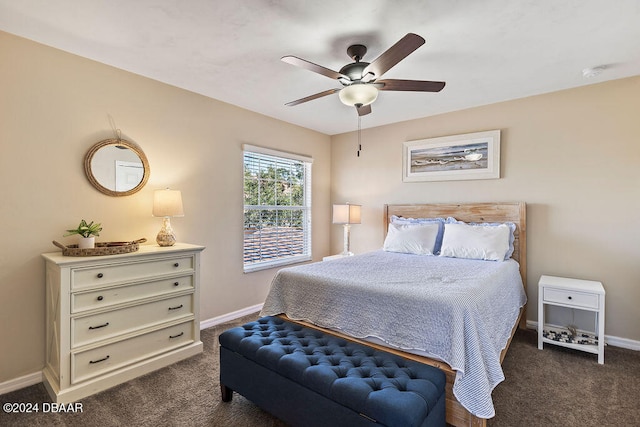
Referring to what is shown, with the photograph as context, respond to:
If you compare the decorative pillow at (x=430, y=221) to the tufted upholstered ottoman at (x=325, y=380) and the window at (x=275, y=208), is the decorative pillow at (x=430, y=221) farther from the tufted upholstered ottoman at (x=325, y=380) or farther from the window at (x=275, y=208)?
the tufted upholstered ottoman at (x=325, y=380)

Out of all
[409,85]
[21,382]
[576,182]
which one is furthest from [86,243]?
[576,182]

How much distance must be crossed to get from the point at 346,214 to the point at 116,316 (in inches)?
113

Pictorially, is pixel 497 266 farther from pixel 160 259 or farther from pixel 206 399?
pixel 160 259

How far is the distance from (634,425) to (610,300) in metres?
1.49

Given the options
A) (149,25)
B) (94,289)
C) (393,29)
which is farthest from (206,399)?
(393,29)

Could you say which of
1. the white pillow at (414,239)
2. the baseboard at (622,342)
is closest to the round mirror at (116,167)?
the white pillow at (414,239)

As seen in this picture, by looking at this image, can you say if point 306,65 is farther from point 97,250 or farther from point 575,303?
point 575,303

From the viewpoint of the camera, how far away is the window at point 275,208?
391 cm

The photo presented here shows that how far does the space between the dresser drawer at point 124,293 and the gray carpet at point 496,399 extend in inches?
24.3

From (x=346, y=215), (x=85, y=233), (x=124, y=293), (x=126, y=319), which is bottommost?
(x=126, y=319)

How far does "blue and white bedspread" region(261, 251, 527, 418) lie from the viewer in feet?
5.58

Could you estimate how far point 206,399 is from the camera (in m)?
2.12

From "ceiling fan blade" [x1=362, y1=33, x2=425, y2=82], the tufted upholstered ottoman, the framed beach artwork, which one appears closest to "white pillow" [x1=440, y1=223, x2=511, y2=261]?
the framed beach artwork

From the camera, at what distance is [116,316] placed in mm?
2336
